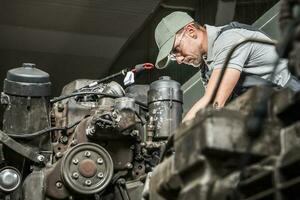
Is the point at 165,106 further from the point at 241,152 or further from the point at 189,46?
the point at 241,152

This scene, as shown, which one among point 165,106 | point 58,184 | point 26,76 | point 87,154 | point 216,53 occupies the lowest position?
point 58,184

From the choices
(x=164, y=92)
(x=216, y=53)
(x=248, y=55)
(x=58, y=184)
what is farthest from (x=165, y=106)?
(x=58, y=184)

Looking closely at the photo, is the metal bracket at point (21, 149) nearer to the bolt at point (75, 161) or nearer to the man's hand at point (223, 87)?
the bolt at point (75, 161)

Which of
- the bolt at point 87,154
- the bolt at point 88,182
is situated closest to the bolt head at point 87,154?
the bolt at point 87,154

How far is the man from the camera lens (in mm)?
2342

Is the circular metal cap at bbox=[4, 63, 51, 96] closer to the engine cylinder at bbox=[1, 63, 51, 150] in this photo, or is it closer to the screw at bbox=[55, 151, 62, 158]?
the engine cylinder at bbox=[1, 63, 51, 150]

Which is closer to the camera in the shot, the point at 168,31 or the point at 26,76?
the point at 26,76

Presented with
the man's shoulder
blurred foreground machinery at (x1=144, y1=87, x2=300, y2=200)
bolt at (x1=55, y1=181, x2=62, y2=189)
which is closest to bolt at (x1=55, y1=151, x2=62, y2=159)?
bolt at (x1=55, y1=181, x2=62, y2=189)

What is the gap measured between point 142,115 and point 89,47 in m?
2.53

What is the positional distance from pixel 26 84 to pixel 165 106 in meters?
0.60

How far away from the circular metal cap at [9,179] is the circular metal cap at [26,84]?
1.11ft

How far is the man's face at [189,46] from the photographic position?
281 centimetres

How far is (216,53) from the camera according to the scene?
2529 millimetres

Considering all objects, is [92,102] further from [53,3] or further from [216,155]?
[53,3]
